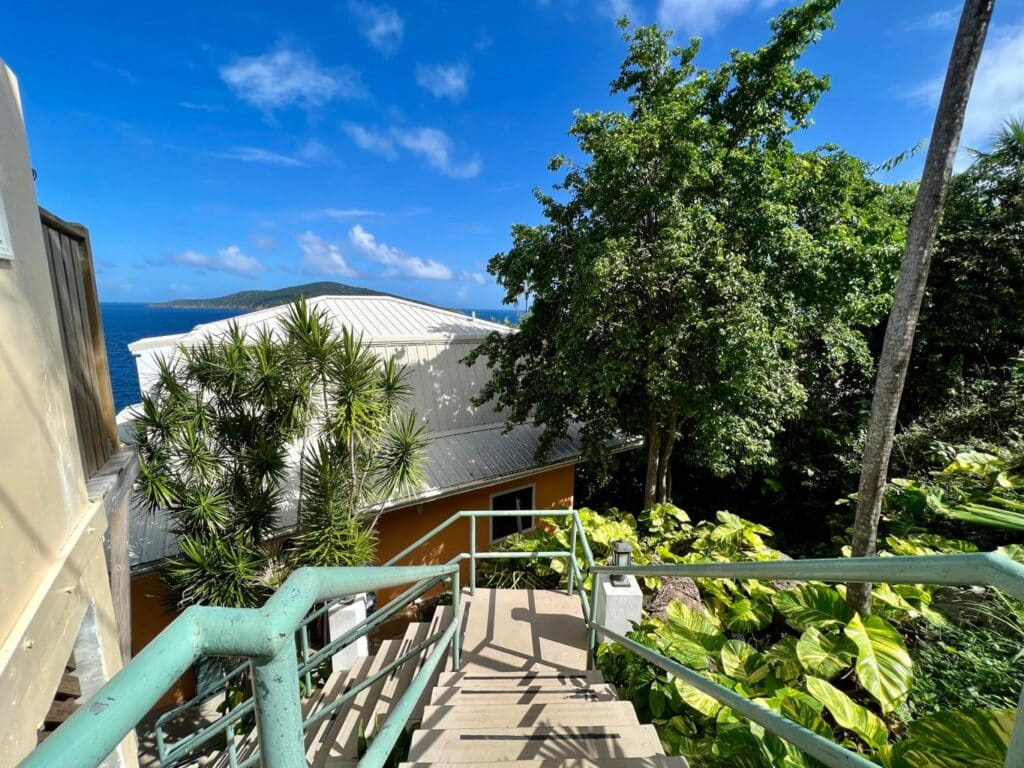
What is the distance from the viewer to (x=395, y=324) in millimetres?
9883

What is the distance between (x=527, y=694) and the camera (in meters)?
2.99

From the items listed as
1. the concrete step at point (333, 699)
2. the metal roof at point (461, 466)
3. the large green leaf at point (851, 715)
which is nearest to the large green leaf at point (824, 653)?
the large green leaf at point (851, 715)

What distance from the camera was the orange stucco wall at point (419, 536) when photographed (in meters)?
6.10

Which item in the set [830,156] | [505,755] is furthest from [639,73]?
[505,755]

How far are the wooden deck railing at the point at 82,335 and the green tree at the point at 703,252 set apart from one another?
16.2ft

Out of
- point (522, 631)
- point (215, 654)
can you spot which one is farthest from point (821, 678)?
point (215, 654)

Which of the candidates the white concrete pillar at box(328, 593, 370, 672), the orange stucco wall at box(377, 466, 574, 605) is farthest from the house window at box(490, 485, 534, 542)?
the white concrete pillar at box(328, 593, 370, 672)

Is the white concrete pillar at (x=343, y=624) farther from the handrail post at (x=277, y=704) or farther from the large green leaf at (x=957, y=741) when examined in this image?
the handrail post at (x=277, y=704)

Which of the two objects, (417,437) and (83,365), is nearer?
(83,365)

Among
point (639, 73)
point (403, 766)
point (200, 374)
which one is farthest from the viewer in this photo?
point (639, 73)

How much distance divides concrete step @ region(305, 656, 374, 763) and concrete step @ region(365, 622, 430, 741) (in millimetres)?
301

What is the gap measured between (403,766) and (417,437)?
4.43m

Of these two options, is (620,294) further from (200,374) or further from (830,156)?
(200,374)

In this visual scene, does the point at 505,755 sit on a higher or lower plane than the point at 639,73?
lower
